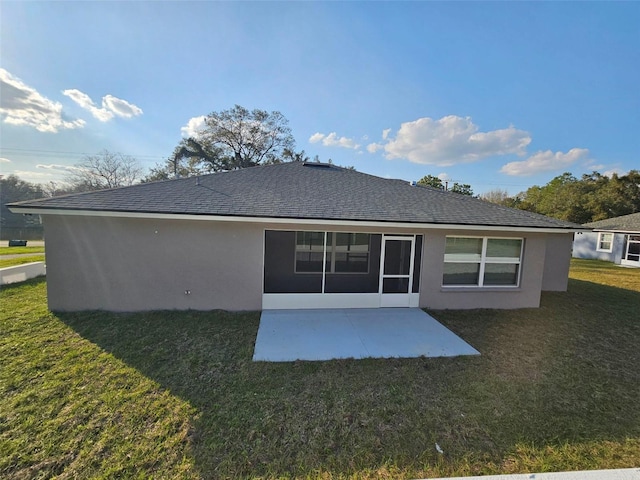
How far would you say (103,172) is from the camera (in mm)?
37656

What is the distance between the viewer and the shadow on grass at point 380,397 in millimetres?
2959

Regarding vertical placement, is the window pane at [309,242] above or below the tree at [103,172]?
below

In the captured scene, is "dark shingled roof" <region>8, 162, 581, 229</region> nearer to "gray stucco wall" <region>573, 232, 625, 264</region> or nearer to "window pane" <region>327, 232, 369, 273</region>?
"window pane" <region>327, 232, 369, 273</region>

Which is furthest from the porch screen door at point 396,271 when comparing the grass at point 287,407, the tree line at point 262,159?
the tree line at point 262,159

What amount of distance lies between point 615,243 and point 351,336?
27.9m

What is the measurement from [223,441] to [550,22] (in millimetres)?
14054

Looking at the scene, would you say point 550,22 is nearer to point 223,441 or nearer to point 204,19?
point 204,19

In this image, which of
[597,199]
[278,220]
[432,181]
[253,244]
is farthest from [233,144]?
[597,199]

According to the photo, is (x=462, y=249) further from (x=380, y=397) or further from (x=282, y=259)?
(x=282, y=259)

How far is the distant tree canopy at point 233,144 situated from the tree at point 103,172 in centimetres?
971

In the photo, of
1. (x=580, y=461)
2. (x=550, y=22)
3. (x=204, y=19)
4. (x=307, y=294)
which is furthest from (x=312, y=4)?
(x=580, y=461)

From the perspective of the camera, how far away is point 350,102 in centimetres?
1312

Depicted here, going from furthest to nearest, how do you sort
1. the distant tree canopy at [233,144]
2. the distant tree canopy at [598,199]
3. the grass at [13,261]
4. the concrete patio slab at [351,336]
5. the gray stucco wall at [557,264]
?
the distant tree canopy at [233,144] < the distant tree canopy at [598,199] < the grass at [13,261] < the gray stucco wall at [557,264] < the concrete patio slab at [351,336]

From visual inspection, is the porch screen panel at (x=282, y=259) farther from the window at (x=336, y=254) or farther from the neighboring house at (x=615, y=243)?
the neighboring house at (x=615, y=243)
